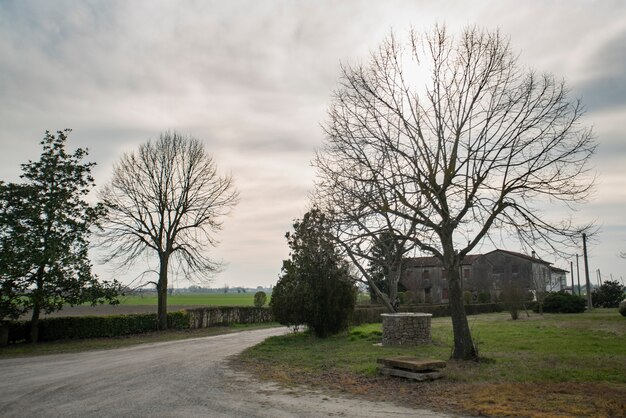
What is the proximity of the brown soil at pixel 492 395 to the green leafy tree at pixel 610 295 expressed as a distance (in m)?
45.2

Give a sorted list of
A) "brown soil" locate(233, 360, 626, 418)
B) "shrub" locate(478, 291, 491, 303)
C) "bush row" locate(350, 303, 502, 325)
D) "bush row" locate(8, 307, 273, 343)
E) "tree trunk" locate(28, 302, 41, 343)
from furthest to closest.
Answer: "shrub" locate(478, 291, 491, 303) → "bush row" locate(350, 303, 502, 325) → "bush row" locate(8, 307, 273, 343) → "tree trunk" locate(28, 302, 41, 343) → "brown soil" locate(233, 360, 626, 418)

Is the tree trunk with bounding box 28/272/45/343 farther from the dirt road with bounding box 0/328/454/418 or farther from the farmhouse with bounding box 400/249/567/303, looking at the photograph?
the farmhouse with bounding box 400/249/567/303

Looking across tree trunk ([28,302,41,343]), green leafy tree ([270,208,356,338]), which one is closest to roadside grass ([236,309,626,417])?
green leafy tree ([270,208,356,338])

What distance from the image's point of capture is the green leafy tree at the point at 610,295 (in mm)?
47188

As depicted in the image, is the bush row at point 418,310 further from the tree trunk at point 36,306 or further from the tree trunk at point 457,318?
the tree trunk at point 36,306

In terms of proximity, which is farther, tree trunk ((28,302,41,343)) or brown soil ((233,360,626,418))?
tree trunk ((28,302,41,343))

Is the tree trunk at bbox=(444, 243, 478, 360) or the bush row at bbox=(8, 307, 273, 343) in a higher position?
the tree trunk at bbox=(444, 243, 478, 360)

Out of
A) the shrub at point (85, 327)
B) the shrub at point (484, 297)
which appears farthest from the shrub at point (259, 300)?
the shrub at point (484, 297)

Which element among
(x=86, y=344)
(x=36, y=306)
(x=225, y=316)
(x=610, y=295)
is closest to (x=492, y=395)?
(x=86, y=344)

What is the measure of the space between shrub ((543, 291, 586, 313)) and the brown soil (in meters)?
34.4

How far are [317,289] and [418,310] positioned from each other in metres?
23.2

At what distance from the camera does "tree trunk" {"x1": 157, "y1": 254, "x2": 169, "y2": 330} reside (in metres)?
29.4

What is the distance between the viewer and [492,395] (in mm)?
9047

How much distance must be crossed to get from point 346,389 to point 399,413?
2.42 meters
